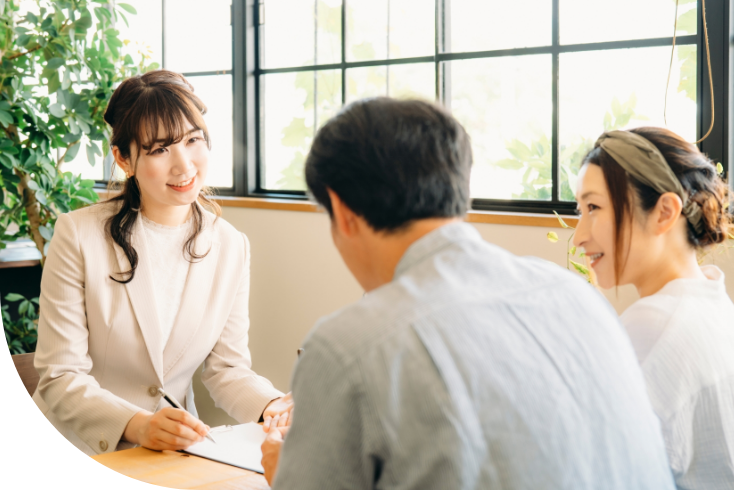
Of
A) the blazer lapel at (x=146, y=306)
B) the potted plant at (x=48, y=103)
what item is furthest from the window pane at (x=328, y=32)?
the blazer lapel at (x=146, y=306)

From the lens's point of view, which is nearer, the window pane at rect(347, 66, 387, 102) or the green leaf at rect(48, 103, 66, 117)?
the green leaf at rect(48, 103, 66, 117)

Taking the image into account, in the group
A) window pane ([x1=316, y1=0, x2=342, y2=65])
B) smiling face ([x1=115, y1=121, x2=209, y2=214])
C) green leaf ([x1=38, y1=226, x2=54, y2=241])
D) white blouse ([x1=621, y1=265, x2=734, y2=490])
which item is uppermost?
window pane ([x1=316, y1=0, x2=342, y2=65])

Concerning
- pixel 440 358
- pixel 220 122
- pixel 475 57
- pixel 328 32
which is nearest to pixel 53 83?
pixel 220 122

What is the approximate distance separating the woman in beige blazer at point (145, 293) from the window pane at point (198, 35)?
183 centimetres

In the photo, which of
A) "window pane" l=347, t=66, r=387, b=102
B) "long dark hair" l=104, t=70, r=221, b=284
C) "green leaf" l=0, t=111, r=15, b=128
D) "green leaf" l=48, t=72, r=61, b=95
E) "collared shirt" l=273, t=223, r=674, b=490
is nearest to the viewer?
"collared shirt" l=273, t=223, r=674, b=490

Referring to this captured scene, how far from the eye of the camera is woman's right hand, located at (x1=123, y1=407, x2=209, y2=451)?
4.08 feet

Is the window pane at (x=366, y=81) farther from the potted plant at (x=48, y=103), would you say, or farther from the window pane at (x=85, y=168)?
the window pane at (x=85, y=168)

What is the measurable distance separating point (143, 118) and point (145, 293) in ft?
1.43

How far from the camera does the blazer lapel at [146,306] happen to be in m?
1.59

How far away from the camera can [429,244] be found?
711 mm

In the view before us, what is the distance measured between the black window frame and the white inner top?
1262 mm

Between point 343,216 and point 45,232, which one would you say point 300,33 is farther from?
point 343,216

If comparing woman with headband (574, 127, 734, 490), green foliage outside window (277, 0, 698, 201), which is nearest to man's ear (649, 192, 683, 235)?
woman with headband (574, 127, 734, 490)

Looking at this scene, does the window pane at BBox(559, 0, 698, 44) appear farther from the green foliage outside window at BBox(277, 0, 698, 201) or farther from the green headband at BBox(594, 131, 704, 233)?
the green headband at BBox(594, 131, 704, 233)
